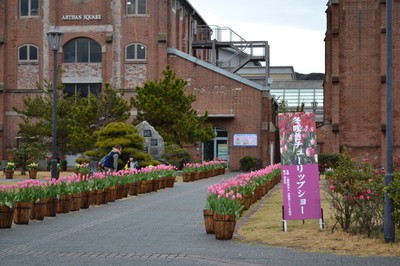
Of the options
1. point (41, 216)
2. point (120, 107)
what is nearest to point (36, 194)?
point (41, 216)

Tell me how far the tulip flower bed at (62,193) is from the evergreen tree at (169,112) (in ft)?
50.4

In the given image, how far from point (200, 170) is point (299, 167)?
25.0 metres

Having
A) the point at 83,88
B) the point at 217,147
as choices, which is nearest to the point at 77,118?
the point at 83,88

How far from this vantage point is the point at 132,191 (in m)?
26.8

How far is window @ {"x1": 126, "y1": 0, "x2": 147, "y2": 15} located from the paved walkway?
38.8 metres

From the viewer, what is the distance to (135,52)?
56.3 metres

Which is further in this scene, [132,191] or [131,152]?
[131,152]

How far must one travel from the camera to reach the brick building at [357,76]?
5434cm

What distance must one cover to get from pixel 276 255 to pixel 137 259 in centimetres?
214

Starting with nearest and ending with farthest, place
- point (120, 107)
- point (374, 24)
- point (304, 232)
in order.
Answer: point (304, 232)
point (120, 107)
point (374, 24)

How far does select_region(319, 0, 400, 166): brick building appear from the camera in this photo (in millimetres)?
54344

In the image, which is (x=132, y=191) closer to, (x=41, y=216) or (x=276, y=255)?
(x=41, y=216)

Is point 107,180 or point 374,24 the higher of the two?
point 374,24

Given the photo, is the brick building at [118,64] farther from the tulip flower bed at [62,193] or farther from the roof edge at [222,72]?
the tulip flower bed at [62,193]
